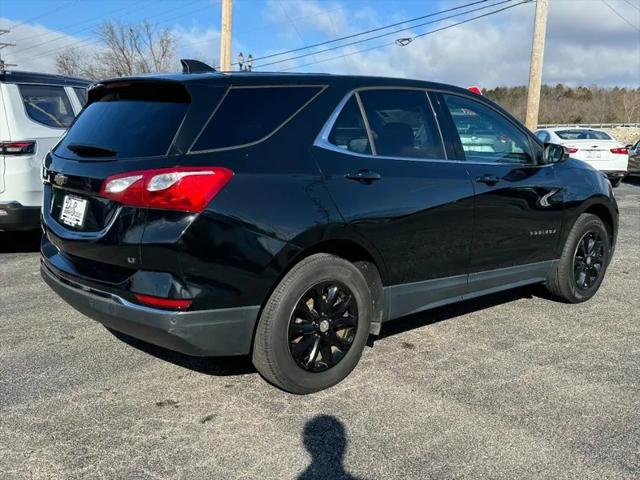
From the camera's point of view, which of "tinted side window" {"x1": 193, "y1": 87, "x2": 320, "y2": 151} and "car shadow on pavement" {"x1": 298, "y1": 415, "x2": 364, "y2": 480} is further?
"tinted side window" {"x1": 193, "y1": 87, "x2": 320, "y2": 151}

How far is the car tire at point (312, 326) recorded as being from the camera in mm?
3240

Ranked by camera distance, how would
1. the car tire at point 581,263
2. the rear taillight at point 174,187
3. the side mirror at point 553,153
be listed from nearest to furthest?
the rear taillight at point 174,187
the side mirror at point 553,153
the car tire at point 581,263

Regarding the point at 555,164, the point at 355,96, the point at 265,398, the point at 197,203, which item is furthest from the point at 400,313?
the point at 555,164

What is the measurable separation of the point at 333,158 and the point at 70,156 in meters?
1.53

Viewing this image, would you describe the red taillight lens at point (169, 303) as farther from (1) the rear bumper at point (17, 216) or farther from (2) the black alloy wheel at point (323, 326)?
(1) the rear bumper at point (17, 216)

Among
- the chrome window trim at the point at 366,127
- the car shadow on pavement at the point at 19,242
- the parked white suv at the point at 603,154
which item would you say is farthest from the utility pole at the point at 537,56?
the chrome window trim at the point at 366,127

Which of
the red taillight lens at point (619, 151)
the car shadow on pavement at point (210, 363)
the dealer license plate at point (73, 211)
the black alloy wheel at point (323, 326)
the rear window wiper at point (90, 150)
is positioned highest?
the rear window wiper at point (90, 150)

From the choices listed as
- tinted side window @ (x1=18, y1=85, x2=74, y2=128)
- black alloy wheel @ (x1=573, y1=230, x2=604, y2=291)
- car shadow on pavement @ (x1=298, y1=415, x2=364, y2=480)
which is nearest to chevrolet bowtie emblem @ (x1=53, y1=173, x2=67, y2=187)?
car shadow on pavement @ (x1=298, y1=415, x2=364, y2=480)

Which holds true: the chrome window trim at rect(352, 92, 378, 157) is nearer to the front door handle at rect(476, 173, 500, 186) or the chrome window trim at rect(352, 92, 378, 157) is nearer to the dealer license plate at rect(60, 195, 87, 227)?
the front door handle at rect(476, 173, 500, 186)

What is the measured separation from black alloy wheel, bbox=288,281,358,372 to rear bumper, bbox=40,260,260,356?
31 centimetres

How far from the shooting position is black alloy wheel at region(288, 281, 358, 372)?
3.39 metres

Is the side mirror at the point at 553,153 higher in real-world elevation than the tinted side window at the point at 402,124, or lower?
lower

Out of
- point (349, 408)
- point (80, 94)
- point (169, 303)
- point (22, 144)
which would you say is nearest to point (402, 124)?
point (349, 408)

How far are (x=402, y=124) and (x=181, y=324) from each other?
1942 millimetres
